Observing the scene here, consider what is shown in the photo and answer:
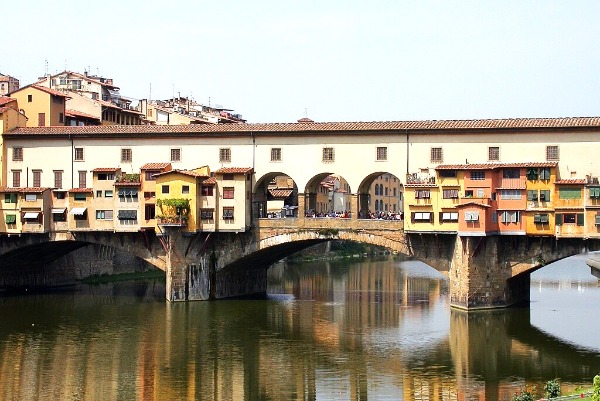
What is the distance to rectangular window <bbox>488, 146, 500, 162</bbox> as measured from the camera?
56.2m

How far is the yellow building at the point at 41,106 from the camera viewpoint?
7088 cm

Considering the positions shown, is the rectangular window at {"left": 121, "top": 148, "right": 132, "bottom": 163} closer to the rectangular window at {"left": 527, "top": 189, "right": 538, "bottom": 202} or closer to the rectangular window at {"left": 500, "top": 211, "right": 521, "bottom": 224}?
the rectangular window at {"left": 500, "top": 211, "right": 521, "bottom": 224}

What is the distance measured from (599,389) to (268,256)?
39.3 meters

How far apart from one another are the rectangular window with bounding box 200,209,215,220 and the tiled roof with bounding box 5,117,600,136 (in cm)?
473

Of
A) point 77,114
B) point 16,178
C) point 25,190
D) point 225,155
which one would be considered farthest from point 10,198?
point 225,155

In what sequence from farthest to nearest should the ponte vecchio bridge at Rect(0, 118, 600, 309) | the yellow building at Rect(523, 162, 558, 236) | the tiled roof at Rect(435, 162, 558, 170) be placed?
1. the ponte vecchio bridge at Rect(0, 118, 600, 309)
2. the tiled roof at Rect(435, 162, 558, 170)
3. the yellow building at Rect(523, 162, 558, 236)

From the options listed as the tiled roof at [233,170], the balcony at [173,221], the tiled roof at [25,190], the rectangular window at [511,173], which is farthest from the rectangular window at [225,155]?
the rectangular window at [511,173]

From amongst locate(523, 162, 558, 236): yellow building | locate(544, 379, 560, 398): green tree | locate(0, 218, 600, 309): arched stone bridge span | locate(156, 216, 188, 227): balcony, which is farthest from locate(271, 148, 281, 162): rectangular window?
locate(544, 379, 560, 398): green tree

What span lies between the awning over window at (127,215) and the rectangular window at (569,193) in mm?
23935

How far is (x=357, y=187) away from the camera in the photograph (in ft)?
195

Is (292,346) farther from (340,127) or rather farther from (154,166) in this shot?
(154,166)

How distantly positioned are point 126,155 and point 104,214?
3849 millimetres

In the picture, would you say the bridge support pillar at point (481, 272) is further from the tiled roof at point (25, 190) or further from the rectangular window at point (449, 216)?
the tiled roof at point (25, 190)

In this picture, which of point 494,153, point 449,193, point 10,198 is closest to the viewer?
point 449,193
